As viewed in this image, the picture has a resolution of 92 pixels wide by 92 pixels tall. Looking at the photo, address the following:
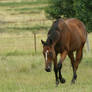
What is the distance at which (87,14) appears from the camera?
66.4 feet

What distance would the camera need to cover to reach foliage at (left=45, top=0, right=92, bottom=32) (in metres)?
20.0

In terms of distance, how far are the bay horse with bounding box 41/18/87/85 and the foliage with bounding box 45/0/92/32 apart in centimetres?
577

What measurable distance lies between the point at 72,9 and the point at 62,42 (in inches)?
425

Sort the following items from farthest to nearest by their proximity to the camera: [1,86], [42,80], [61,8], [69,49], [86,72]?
[61,8]
[86,72]
[42,80]
[69,49]
[1,86]

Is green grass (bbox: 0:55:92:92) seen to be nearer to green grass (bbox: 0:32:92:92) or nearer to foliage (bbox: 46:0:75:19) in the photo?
green grass (bbox: 0:32:92:92)

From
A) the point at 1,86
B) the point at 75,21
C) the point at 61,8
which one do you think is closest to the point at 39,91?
the point at 1,86

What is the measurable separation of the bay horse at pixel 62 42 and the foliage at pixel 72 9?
5772 mm

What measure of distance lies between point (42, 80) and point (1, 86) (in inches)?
89.1

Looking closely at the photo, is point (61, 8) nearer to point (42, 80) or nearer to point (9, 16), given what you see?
point (42, 80)

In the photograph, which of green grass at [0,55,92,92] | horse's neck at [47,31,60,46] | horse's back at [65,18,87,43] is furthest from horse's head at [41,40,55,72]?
horse's back at [65,18,87,43]

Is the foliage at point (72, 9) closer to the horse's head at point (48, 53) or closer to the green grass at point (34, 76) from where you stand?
the green grass at point (34, 76)

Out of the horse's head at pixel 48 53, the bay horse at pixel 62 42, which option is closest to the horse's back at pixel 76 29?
the bay horse at pixel 62 42

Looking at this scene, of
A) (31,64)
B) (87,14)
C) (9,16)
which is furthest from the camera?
(9,16)

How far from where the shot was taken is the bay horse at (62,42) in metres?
11.3
